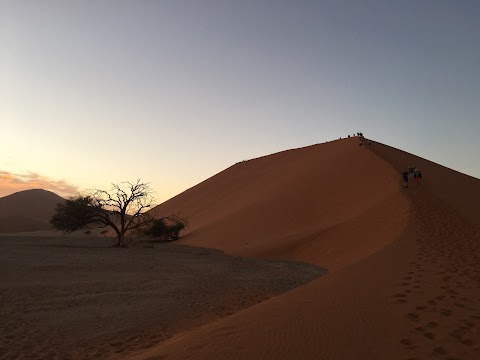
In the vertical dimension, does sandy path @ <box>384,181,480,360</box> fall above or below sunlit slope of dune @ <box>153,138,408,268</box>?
below

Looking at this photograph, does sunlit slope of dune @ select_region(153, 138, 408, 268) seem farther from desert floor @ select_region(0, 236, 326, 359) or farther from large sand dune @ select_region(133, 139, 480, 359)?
desert floor @ select_region(0, 236, 326, 359)

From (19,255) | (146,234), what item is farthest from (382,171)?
(19,255)

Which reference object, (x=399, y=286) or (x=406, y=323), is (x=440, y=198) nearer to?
(x=399, y=286)

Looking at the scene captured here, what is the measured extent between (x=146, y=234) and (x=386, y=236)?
944 inches

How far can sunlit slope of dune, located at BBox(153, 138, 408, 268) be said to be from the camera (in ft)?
57.9

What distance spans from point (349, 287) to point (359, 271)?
1602 millimetres

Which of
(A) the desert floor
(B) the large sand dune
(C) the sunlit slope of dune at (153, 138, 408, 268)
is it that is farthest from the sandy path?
(A) the desert floor

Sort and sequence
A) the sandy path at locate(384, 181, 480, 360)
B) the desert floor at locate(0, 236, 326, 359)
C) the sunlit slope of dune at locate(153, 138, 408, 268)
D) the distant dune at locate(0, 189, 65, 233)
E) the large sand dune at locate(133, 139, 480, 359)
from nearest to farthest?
the sandy path at locate(384, 181, 480, 360) < the large sand dune at locate(133, 139, 480, 359) < the desert floor at locate(0, 236, 326, 359) < the sunlit slope of dune at locate(153, 138, 408, 268) < the distant dune at locate(0, 189, 65, 233)

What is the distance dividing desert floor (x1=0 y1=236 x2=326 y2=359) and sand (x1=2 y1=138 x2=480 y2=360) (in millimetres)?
103

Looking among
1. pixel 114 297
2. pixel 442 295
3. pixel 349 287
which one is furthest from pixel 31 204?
pixel 442 295

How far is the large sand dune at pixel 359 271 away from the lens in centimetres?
510

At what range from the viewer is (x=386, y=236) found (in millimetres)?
14336

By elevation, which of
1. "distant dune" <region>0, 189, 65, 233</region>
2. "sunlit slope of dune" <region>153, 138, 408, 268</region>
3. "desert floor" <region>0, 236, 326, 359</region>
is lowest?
"desert floor" <region>0, 236, 326, 359</region>

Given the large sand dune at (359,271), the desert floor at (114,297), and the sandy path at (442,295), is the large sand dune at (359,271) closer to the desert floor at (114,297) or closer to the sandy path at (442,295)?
the sandy path at (442,295)
